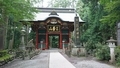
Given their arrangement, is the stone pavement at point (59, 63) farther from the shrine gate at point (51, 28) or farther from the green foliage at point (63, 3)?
the green foliage at point (63, 3)

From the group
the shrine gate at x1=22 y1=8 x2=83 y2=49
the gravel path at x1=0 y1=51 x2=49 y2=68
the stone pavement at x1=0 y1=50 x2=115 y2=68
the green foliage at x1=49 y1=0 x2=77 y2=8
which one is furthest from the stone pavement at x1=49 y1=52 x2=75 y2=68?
the green foliage at x1=49 y1=0 x2=77 y2=8

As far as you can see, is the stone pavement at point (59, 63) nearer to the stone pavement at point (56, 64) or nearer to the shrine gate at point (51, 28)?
the stone pavement at point (56, 64)

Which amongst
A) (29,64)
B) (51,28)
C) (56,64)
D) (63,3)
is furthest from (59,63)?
(63,3)

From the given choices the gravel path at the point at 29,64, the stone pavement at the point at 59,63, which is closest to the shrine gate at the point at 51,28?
the stone pavement at the point at 59,63

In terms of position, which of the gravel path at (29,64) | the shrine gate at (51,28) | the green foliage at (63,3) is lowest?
the gravel path at (29,64)

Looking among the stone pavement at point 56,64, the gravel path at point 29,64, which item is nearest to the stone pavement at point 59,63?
the stone pavement at point 56,64

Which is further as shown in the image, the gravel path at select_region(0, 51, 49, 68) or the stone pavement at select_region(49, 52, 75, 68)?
the gravel path at select_region(0, 51, 49, 68)

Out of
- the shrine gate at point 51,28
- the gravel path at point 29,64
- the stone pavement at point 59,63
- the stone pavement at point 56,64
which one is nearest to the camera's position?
the stone pavement at point 59,63

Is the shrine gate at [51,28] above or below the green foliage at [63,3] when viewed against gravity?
below

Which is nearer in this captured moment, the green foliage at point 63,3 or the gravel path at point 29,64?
the gravel path at point 29,64

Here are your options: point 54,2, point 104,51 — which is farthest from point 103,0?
point 54,2

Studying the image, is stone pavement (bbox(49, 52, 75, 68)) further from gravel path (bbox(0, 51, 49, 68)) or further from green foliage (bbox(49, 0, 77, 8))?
green foliage (bbox(49, 0, 77, 8))

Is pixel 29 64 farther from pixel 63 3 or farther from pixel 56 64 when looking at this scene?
pixel 63 3

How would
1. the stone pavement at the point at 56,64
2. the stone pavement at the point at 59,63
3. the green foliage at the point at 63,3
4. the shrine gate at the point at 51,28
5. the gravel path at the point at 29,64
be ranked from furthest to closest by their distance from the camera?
the green foliage at the point at 63,3, the shrine gate at the point at 51,28, the gravel path at the point at 29,64, the stone pavement at the point at 56,64, the stone pavement at the point at 59,63
